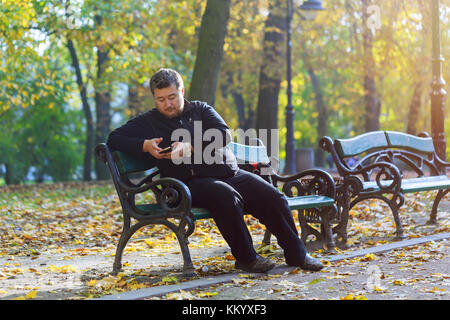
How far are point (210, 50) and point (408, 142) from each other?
3.61 m

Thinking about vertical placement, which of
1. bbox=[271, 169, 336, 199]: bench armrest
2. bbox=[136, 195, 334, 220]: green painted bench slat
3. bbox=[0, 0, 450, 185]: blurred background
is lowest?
bbox=[136, 195, 334, 220]: green painted bench slat

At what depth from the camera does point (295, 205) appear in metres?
6.16

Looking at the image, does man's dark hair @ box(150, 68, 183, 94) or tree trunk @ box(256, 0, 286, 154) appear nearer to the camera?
man's dark hair @ box(150, 68, 183, 94)

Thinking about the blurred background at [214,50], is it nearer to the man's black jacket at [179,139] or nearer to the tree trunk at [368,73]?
the tree trunk at [368,73]

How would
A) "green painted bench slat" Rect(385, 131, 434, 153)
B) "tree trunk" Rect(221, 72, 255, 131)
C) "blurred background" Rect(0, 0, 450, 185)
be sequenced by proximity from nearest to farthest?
"green painted bench slat" Rect(385, 131, 434, 153) < "blurred background" Rect(0, 0, 450, 185) < "tree trunk" Rect(221, 72, 255, 131)

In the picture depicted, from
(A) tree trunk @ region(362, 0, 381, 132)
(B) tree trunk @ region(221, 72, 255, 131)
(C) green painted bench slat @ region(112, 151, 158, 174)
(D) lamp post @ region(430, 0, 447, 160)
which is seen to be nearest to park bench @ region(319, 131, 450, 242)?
(D) lamp post @ region(430, 0, 447, 160)

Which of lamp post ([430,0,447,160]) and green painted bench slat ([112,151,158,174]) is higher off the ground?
lamp post ([430,0,447,160])

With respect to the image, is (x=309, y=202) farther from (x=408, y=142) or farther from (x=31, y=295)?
(x=408, y=142)

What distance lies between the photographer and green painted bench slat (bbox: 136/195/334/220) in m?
5.55

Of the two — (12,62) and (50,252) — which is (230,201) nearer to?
(50,252)

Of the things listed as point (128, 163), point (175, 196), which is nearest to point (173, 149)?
point (175, 196)

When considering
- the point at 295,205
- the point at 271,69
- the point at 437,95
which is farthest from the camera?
the point at 271,69

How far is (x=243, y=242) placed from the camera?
215 inches

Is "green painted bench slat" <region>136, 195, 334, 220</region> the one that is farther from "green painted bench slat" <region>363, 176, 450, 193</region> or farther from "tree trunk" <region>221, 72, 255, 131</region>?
"tree trunk" <region>221, 72, 255, 131</region>
